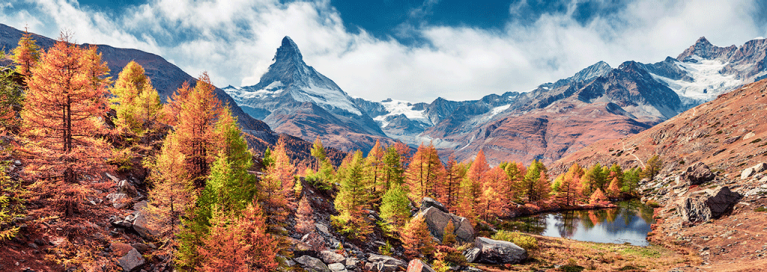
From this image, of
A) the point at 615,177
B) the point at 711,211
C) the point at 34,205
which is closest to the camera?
the point at 34,205

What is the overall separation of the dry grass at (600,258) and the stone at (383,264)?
12331mm

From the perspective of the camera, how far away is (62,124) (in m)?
16.8

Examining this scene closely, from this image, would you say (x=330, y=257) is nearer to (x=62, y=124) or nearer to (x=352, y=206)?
(x=352, y=206)

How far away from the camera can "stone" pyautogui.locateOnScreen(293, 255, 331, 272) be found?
82.6 ft

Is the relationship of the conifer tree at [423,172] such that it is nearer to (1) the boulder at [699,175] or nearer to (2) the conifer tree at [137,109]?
(2) the conifer tree at [137,109]

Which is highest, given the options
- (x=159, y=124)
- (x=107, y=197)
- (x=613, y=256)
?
(x=159, y=124)

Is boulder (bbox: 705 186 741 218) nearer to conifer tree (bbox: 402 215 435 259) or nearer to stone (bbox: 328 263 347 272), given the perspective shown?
conifer tree (bbox: 402 215 435 259)

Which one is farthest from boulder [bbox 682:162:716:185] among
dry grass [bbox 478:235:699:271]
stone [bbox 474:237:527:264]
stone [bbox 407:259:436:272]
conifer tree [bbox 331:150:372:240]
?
conifer tree [bbox 331:150:372:240]

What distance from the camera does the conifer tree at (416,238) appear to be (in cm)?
3338

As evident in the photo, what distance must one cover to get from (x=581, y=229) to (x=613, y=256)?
26330 millimetres

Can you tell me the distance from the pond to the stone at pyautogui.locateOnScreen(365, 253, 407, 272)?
40.6 metres

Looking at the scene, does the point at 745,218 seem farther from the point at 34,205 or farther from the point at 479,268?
the point at 34,205

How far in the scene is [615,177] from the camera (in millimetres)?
97438

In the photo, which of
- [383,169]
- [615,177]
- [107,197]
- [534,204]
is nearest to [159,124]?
[107,197]
